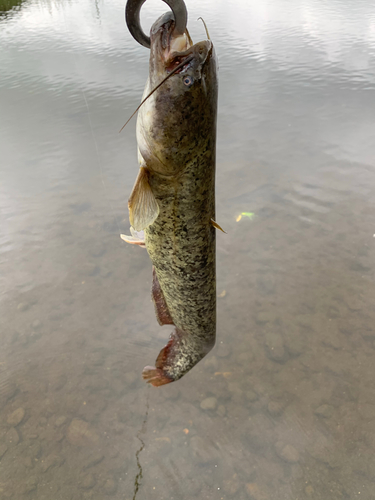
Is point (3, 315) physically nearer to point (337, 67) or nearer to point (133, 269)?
point (133, 269)

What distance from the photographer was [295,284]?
367 centimetres

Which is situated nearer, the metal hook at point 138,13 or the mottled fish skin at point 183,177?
the metal hook at point 138,13

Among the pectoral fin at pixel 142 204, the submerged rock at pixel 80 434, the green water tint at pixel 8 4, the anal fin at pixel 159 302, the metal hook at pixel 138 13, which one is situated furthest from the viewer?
the green water tint at pixel 8 4

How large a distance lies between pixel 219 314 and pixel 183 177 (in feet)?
6.87

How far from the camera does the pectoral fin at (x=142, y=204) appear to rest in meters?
1.45

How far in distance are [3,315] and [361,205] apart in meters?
4.41

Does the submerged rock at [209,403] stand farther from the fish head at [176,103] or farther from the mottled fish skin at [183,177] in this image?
the fish head at [176,103]

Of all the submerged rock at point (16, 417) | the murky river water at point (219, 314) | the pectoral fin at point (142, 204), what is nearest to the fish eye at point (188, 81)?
the pectoral fin at point (142, 204)

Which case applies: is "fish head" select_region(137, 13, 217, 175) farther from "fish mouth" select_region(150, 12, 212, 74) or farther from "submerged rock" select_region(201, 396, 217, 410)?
"submerged rock" select_region(201, 396, 217, 410)

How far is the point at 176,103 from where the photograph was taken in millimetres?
1404

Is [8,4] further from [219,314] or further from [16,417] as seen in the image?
[16,417]

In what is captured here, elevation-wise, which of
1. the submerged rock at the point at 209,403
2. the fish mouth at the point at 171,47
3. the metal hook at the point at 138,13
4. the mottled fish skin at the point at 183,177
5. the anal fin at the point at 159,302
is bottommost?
the submerged rock at the point at 209,403

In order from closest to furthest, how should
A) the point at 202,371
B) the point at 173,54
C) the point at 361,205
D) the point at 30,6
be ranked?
the point at 173,54 → the point at 202,371 → the point at 361,205 → the point at 30,6

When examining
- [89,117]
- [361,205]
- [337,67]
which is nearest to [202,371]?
[361,205]
